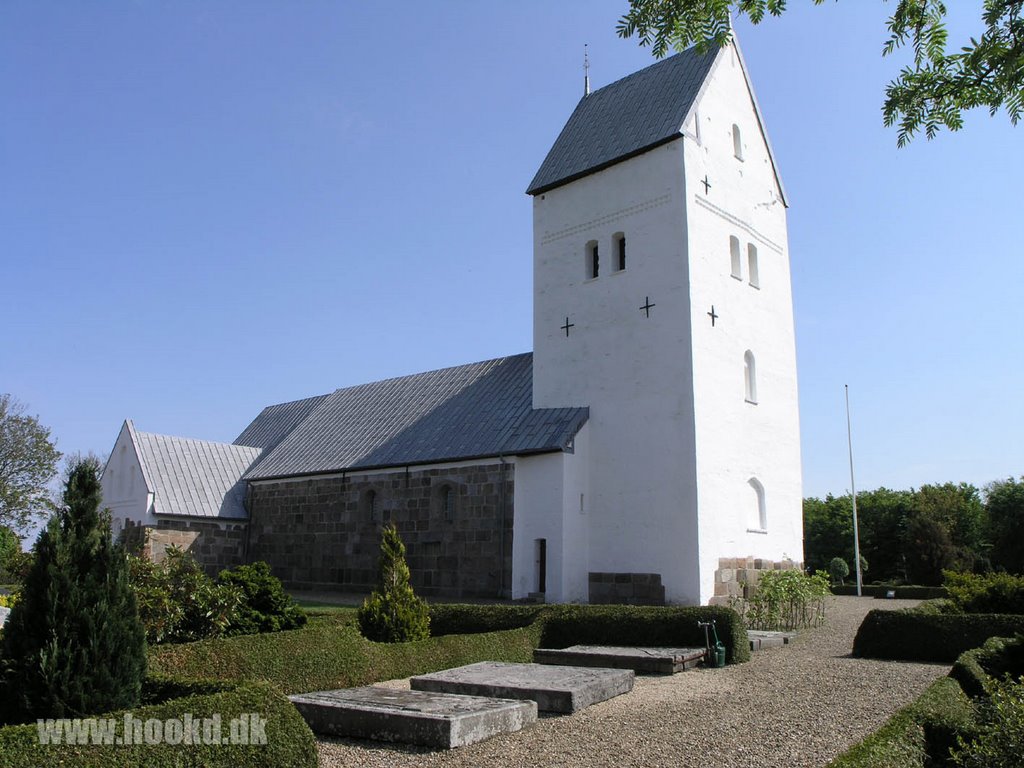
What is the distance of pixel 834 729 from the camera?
6.37 meters

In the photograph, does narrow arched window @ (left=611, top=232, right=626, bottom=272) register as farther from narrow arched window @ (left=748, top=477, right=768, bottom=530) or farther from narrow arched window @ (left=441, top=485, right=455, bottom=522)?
narrow arched window @ (left=441, top=485, right=455, bottom=522)

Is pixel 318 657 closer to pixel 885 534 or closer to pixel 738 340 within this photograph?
pixel 738 340

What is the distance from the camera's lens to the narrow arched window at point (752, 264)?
17.7m

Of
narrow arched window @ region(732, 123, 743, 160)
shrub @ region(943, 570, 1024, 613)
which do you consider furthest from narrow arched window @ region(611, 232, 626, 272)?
shrub @ region(943, 570, 1024, 613)

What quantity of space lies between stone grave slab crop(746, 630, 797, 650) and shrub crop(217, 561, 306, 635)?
6.13m

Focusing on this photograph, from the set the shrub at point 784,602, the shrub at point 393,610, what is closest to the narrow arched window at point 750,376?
the shrub at point 784,602

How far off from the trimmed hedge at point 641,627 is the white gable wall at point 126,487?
12.9 meters

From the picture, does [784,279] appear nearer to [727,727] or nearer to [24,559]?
[727,727]

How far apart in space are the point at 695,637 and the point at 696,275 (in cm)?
759

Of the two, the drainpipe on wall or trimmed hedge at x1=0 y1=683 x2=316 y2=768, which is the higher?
the drainpipe on wall

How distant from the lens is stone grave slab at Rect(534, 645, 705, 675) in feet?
30.7

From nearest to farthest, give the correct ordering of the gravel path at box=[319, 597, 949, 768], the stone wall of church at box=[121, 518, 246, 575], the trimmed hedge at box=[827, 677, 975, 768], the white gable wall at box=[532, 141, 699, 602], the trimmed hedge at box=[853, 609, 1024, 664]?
the trimmed hedge at box=[827, 677, 975, 768], the gravel path at box=[319, 597, 949, 768], the trimmed hedge at box=[853, 609, 1024, 664], the white gable wall at box=[532, 141, 699, 602], the stone wall of church at box=[121, 518, 246, 575]

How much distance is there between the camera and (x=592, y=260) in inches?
697

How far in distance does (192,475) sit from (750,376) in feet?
47.8
